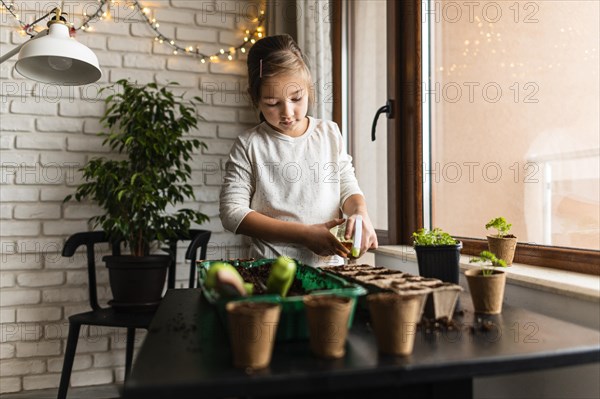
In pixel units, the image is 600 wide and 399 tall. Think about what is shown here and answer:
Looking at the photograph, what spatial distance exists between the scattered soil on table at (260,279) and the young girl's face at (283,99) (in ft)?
1.75

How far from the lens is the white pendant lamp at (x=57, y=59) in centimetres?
156

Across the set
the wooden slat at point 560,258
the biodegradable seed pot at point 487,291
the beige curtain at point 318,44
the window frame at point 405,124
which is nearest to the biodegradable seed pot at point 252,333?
the biodegradable seed pot at point 487,291

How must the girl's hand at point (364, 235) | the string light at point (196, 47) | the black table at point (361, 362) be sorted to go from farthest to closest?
the string light at point (196, 47), the girl's hand at point (364, 235), the black table at point (361, 362)

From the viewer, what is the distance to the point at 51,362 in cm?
275

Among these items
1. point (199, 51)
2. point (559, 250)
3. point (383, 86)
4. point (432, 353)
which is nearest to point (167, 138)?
point (199, 51)

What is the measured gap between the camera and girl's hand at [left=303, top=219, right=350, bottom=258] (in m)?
1.31

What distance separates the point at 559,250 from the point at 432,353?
781mm

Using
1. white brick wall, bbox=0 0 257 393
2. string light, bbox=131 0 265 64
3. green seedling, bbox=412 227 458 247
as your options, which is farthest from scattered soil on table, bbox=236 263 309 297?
string light, bbox=131 0 265 64

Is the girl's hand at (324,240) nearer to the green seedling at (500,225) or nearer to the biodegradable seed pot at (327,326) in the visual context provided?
the green seedling at (500,225)

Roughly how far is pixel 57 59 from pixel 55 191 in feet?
4.13

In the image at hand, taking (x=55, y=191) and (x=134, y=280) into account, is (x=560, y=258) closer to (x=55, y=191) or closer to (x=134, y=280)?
(x=134, y=280)

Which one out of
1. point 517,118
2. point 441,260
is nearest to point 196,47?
point 517,118

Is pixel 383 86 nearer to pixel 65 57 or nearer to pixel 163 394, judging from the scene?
pixel 65 57

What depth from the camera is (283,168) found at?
171cm
